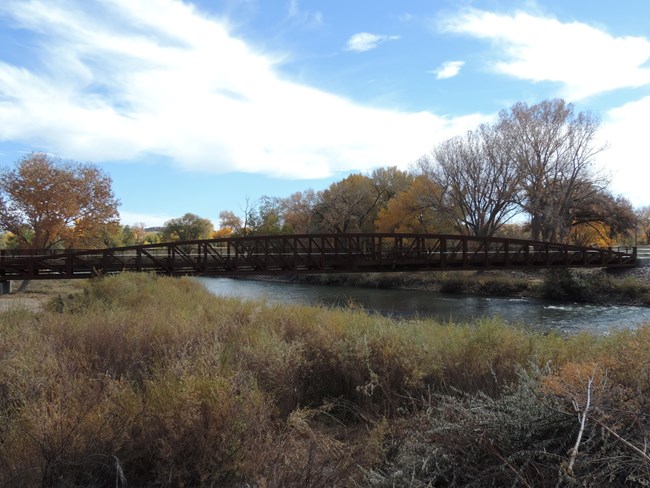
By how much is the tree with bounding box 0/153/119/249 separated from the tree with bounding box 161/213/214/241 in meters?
70.9

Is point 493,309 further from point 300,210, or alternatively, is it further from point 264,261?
point 300,210

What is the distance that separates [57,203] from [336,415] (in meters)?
46.7

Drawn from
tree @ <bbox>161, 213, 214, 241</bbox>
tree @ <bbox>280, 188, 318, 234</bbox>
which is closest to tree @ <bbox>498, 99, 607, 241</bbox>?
tree @ <bbox>280, 188, 318, 234</bbox>

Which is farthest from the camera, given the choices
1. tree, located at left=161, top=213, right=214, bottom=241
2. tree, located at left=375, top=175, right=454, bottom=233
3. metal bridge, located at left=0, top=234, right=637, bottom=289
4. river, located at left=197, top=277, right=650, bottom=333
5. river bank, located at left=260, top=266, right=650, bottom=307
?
tree, located at left=161, top=213, right=214, bottom=241

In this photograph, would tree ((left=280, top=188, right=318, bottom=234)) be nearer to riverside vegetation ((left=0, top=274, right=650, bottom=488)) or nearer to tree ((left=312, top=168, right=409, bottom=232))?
tree ((left=312, top=168, right=409, bottom=232))

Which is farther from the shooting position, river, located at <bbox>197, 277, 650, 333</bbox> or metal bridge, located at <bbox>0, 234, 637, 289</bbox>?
metal bridge, located at <bbox>0, 234, 637, 289</bbox>

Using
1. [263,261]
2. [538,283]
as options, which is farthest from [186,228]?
[538,283]

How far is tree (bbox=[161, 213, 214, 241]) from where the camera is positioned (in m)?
122

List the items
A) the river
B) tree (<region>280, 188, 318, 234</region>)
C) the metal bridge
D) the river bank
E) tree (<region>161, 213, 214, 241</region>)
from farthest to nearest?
tree (<region>161, 213, 214, 241</region>) < tree (<region>280, 188, 318, 234</region>) < the river bank < the metal bridge < the river

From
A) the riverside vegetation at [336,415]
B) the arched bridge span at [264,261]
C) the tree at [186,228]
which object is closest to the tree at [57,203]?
the arched bridge span at [264,261]

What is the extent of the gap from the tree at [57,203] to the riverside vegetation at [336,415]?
4333cm

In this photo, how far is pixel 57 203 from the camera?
4466cm

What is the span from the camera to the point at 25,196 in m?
44.3

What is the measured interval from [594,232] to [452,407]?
62562mm
